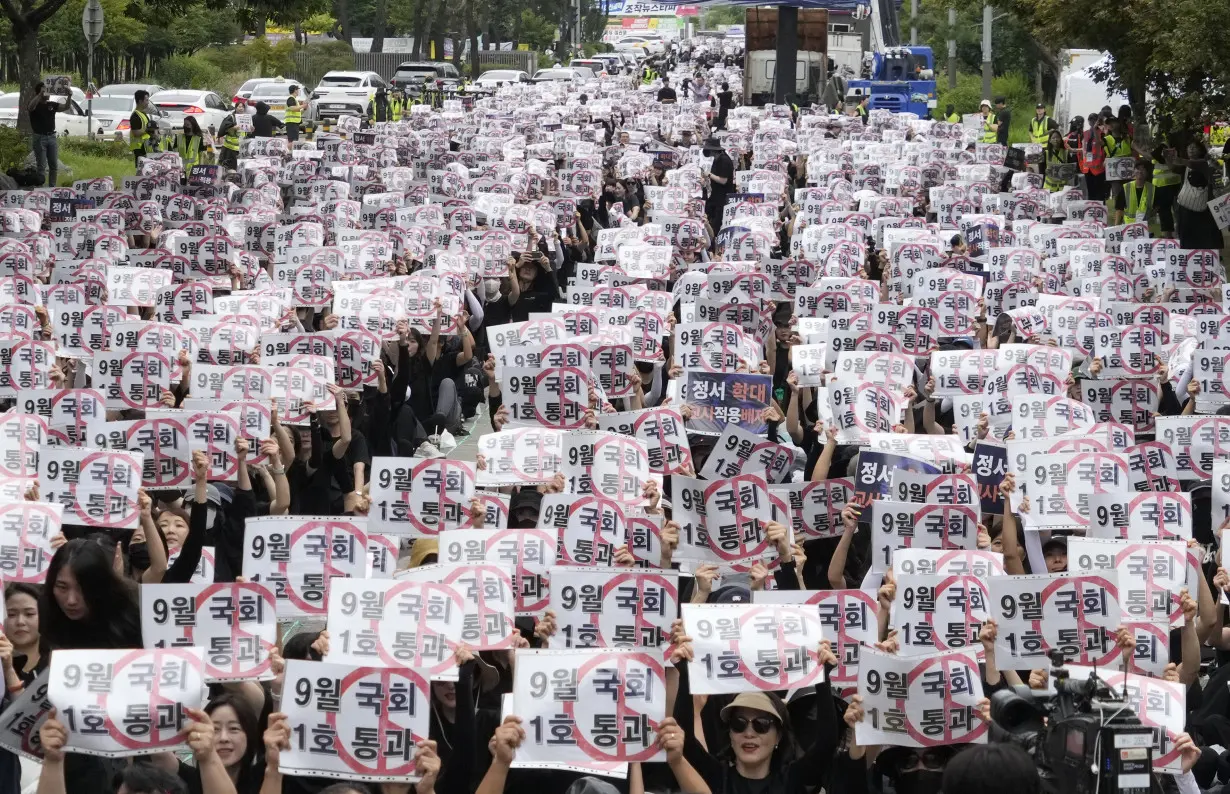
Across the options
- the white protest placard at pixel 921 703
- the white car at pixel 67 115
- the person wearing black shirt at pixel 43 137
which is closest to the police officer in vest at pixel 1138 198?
the person wearing black shirt at pixel 43 137

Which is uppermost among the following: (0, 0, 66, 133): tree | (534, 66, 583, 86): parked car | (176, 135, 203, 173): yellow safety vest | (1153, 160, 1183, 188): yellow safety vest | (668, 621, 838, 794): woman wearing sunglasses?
(0, 0, 66, 133): tree

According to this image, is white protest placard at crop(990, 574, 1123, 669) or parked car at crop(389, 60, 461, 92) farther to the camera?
parked car at crop(389, 60, 461, 92)

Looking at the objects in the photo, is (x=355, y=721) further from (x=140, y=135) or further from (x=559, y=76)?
(x=559, y=76)

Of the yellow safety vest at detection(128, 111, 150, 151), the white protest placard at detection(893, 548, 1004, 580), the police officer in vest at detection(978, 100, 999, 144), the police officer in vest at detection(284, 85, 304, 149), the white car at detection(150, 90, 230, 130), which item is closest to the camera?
the white protest placard at detection(893, 548, 1004, 580)

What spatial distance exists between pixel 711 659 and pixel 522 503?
277cm

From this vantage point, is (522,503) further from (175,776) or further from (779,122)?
(779,122)

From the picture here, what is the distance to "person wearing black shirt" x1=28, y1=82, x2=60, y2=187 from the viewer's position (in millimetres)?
30453

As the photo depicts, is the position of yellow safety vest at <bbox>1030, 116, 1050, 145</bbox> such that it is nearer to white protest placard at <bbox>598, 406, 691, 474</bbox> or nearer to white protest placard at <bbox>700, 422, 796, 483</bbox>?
white protest placard at <bbox>598, 406, 691, 474</bbox>

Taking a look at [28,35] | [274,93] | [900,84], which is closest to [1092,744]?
[28,35]

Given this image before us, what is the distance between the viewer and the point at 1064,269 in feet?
61.1

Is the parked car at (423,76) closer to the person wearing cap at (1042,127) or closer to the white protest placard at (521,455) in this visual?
the person wearing cap at (1042,127)

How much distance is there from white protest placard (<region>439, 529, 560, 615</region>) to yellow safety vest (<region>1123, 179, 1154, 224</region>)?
A: 18.9 metres

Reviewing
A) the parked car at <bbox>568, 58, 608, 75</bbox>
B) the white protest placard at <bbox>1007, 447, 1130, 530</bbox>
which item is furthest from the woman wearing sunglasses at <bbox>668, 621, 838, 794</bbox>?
the parked car at <bbox>568, 58, 608, 75</bbox>

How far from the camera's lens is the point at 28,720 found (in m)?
6.74
